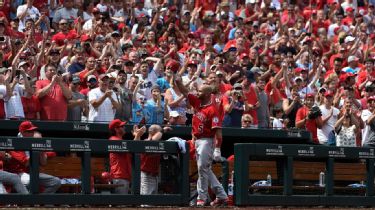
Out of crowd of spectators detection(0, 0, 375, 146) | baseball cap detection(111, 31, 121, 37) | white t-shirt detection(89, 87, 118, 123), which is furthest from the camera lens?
baseball cap detection(111, 31, 121, 37)

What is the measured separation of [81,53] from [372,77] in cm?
691

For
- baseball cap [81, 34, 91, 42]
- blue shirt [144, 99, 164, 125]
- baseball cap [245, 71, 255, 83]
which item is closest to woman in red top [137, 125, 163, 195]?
blue shirt [144, 99, 164, 125]

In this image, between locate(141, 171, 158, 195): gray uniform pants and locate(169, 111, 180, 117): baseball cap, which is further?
locate(169, 111, 180, 117): baseball cap

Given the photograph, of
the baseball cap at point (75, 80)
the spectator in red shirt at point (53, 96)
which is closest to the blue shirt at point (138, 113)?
the baseball cap at point (75, 80)

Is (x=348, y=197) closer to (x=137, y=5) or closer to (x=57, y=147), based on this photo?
(x=57, y=147)

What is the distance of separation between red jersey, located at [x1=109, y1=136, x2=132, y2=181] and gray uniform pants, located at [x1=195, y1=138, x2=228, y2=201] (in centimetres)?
97

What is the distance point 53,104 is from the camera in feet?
58.2

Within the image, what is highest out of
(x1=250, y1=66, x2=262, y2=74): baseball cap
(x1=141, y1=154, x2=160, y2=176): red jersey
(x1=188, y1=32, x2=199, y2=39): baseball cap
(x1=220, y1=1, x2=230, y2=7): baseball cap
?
(x1=220, y1=1, x2=230, y2=7): baseball cap

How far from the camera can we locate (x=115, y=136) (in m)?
16.0

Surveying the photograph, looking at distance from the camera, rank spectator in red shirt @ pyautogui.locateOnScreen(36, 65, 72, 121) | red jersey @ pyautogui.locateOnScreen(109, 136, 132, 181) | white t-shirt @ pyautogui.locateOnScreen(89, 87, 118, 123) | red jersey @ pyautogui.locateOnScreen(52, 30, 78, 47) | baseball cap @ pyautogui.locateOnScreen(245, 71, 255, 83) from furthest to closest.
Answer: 1. red jersey @ pyautogui.locateOnScreen(52, 30, 78, 47)
2. baseball cap @ pyautogui.locateOnScreen(245, 71, 255, 83)
3. white t-shirt @ pyautogui.locateOnScreen(89, 87, 118, 123)
4. spectator in red shirt @ pyautogui.locateOnScreen(36, 65, 72, 121)
5. red jersey @ pyautogui.locateOnScreen(109, 136, 132, 181)

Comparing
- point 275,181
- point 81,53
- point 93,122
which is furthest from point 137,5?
point 275,181

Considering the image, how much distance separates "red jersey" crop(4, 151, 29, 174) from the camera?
14.7 metres

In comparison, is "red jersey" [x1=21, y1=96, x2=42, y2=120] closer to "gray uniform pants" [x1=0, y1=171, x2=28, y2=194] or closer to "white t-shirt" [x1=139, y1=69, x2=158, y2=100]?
"white t-shirt" [x1=139, y1=69, x2=158, y2=100]

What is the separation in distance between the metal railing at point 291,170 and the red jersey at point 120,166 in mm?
1617
